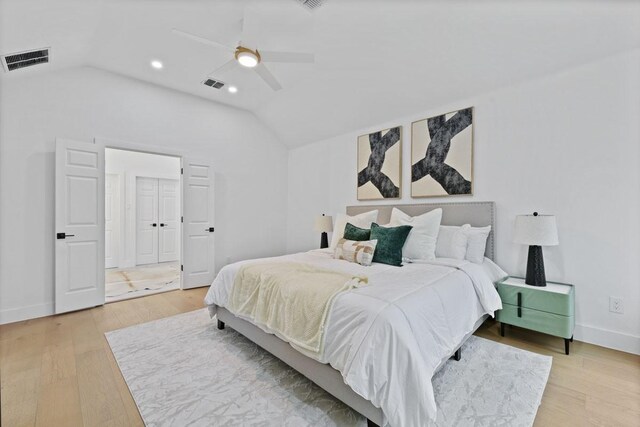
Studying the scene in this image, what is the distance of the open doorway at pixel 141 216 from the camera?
19.5 feet

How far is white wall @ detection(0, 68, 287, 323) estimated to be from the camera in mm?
3244

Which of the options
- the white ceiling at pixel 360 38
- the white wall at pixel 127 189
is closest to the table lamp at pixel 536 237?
the white ceiling at pixel 360 38

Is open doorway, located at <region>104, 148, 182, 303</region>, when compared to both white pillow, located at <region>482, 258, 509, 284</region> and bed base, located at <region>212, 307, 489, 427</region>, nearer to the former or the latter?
bed base, located at <region>212, 307, 489, 427</region>

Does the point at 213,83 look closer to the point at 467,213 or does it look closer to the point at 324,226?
the point at 324,226

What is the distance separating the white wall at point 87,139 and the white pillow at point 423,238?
326cm

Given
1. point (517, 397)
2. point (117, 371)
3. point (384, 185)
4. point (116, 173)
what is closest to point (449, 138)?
point (384, 185)

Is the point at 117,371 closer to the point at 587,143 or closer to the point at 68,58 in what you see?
the point at 68,58

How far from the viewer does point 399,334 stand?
1.56m

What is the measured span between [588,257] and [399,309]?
2.31 metres

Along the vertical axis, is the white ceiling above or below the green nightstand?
above

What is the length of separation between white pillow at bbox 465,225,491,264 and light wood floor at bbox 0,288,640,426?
2.52ft

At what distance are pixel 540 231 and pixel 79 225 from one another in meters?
5.13

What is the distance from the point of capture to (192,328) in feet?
9.96

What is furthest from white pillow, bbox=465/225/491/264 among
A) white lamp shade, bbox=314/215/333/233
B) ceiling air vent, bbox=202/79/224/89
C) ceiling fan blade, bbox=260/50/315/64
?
ceiling air vent, bbox=202/79/224/89
